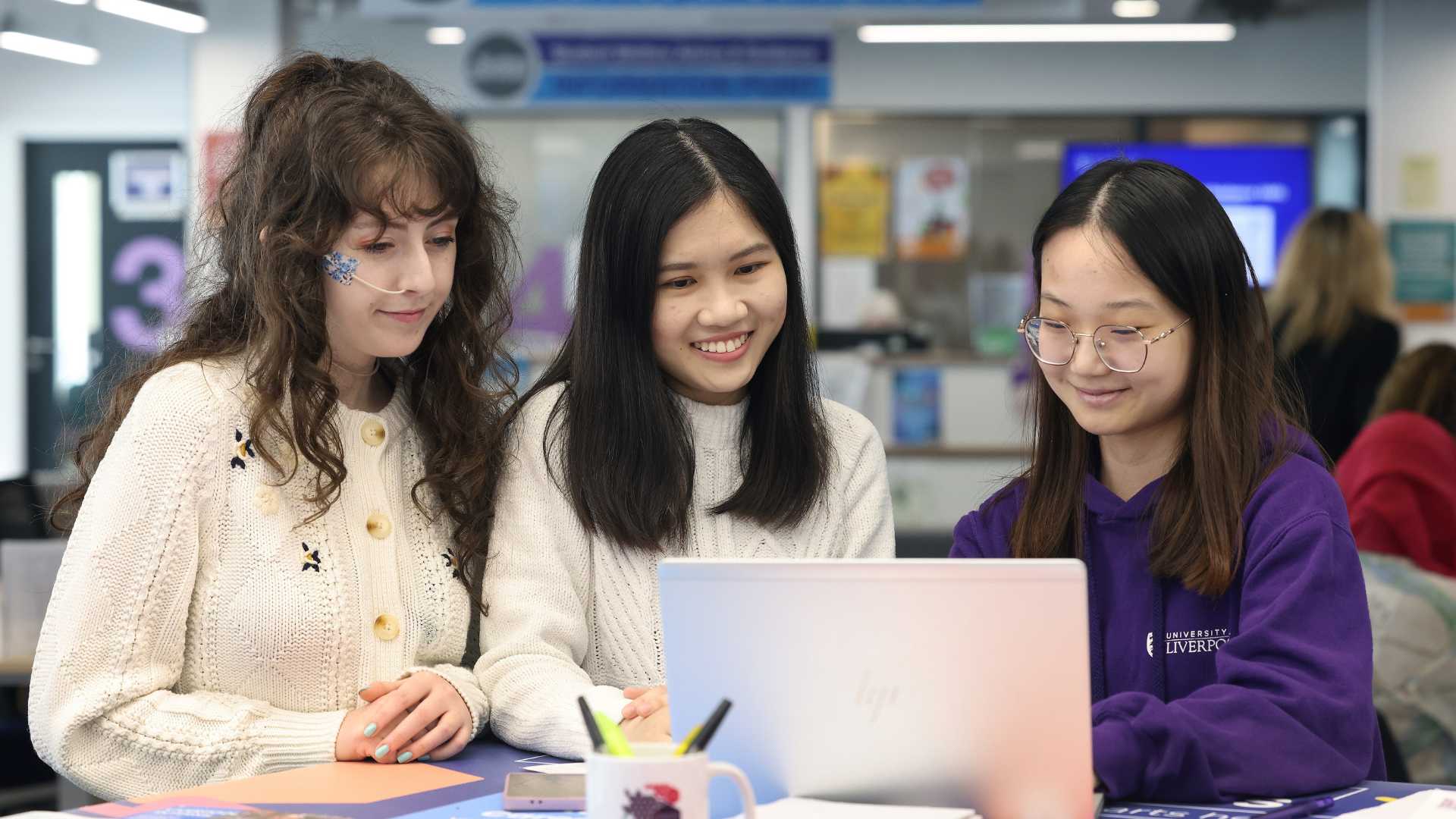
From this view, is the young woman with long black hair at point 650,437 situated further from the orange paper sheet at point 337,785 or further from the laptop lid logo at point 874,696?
the laptop lid logo at point 874,696

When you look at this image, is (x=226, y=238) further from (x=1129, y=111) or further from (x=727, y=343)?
(x=1129, y=111)

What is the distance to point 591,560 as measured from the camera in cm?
188

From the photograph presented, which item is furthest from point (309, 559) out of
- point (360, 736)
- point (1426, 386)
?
point (1426, 386)

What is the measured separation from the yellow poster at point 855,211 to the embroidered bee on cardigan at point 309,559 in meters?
7.46

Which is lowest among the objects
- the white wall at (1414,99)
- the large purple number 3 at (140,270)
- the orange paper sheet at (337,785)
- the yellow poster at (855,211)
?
the orange paper sheet at (337,785)

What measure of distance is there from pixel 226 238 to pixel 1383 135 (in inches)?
305

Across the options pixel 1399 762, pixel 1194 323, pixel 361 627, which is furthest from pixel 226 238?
pixel 1399 762

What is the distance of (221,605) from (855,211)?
7.61 metres

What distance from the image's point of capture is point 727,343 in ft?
6.18

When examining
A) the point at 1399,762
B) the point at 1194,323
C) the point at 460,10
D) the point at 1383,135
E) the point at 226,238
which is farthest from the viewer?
the point at 1383,135

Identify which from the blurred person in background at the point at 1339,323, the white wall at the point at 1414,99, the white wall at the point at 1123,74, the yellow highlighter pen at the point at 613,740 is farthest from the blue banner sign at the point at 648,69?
the yellow highlighter pen at the point at 613,740

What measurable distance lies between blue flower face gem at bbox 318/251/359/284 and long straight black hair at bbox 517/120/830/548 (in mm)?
309

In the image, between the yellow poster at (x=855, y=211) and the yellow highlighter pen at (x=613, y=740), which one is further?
the yellow poster at (x=855, y=211)

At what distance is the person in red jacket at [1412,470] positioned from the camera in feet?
11.2
